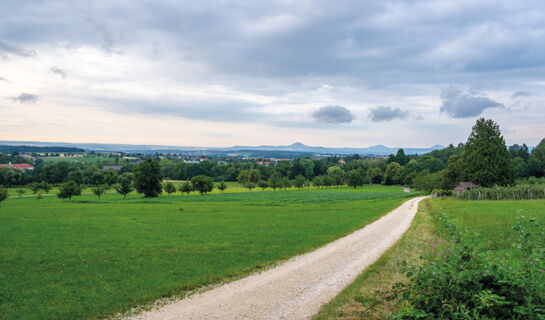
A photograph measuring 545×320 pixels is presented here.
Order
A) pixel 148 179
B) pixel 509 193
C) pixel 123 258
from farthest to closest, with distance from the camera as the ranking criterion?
pixel 148 179 → pixel 509 193 → pixel 123 258

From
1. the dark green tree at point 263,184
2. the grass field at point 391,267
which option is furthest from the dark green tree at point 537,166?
the grass field at point 391,267

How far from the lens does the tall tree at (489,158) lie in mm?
61719

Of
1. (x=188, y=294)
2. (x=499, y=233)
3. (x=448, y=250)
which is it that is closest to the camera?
(x=448, y=250)

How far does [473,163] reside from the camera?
63.8 metres

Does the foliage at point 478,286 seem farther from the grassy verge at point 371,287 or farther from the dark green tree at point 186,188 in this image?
the dark green tree at point 186,188

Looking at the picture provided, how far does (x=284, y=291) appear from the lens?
37.6 feet

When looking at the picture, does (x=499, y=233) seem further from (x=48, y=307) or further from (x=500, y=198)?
(x=500, y=198)

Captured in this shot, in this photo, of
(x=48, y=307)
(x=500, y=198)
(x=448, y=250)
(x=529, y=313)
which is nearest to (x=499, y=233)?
(x=448, y=250)

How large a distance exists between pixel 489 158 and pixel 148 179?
249ft

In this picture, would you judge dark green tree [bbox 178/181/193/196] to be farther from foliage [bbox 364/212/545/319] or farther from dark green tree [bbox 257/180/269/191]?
foliage [bbox 364/212/545/319]

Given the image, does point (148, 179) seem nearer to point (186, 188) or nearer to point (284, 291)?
point (186, 188)

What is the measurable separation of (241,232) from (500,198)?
49.4 meters

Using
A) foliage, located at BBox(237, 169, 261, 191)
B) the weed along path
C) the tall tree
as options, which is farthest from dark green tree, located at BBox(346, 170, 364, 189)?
the weed along path

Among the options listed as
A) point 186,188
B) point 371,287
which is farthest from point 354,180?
point 371,287
